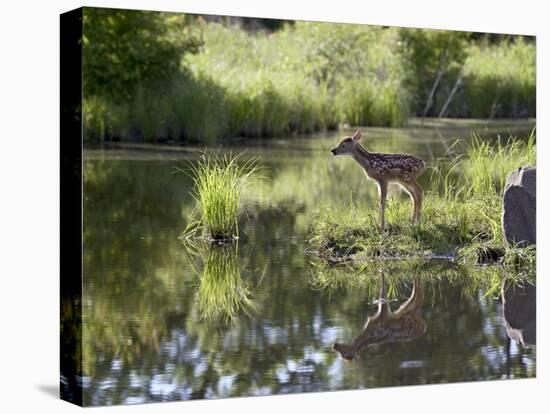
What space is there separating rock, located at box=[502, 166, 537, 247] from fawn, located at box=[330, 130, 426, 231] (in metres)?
0.74

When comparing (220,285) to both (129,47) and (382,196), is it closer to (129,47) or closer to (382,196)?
(382,196)

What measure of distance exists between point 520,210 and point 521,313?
848mm

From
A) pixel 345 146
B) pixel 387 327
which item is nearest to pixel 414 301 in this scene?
pixel 387 327

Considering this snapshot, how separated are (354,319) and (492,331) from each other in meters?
1.11

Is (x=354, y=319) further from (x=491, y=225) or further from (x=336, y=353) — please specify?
(x=491, y=225)

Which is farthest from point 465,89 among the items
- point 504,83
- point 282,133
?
point 282,133

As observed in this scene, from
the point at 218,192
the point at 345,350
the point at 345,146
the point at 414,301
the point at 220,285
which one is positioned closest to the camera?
the point at 345,350

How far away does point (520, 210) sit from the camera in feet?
29.9

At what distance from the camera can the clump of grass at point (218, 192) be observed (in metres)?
8.06

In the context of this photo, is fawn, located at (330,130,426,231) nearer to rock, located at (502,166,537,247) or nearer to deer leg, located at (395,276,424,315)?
deer leg, located at (395,276,424,315)

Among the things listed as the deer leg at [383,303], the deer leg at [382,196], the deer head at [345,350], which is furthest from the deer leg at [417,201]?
the deer head at [345,350]

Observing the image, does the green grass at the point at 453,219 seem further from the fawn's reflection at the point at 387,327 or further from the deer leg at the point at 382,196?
the fawn's reflection at the point at 387,327

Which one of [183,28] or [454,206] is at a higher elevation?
[183,28]

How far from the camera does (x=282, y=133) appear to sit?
8914mm
